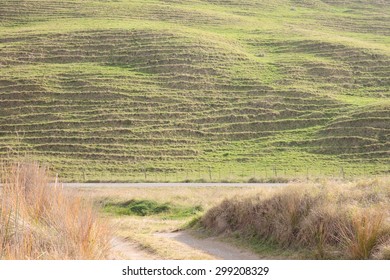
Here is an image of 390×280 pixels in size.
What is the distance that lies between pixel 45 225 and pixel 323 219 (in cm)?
605

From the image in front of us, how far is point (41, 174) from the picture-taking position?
11516 millimetres

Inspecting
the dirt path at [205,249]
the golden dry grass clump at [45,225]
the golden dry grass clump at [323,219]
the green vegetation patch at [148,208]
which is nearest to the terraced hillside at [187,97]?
the green vegetation patch at [148,208]

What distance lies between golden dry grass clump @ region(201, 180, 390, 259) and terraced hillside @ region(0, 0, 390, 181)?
30.1 metres

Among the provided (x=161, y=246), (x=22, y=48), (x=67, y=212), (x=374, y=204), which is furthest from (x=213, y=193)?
(x=22, y=48)

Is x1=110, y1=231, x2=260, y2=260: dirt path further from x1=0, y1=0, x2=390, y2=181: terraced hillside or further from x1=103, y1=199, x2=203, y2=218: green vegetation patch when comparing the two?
x1=0, y1=0, x2=390, y2=181: terraced hillside

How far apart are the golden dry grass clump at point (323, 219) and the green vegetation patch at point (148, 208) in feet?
Result: 42.4

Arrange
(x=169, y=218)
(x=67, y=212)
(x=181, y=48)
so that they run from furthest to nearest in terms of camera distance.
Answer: (x=181, y=48) < (x=169, y=218) < (x=67, y=212)

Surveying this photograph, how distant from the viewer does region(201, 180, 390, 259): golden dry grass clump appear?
455 inches

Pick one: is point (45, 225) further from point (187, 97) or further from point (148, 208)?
point (187, 97)

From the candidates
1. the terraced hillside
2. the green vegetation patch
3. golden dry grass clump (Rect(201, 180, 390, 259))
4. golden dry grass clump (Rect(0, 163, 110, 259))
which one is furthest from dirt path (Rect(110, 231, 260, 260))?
the terraced hillside

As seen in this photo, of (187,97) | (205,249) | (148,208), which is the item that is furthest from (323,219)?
(187,97)

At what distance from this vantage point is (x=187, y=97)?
2618 inches

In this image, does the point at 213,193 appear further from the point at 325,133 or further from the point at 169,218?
the point at 325,133
